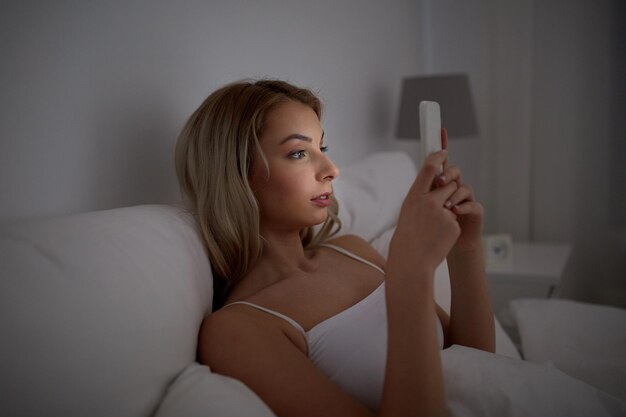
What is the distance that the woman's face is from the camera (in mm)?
850

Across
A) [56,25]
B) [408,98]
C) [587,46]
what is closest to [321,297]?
[56,25]

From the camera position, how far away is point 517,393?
65 centimetres

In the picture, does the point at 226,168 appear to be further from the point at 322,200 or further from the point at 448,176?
the point at 448,176

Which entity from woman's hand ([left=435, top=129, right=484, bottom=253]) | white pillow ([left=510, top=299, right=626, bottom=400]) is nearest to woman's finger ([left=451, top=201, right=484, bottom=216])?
woman's hand ([left=435, top=129, right=484, bottom=253])

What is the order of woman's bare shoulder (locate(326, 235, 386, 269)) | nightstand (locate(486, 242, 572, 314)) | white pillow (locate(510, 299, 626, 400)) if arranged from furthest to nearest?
nightstand (locate(486, 242, 572, 314)), woman's bare shoulder (locate(326, 235, 386, 269)), white pillow (locate(510, 299, 626, 400))

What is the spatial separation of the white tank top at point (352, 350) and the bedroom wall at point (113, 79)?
36cm

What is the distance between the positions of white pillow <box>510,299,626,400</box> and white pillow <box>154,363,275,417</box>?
73 cm

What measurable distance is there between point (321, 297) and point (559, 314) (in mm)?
749

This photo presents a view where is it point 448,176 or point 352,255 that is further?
point 352,255

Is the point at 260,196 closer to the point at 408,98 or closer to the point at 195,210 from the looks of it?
the point at 195,210

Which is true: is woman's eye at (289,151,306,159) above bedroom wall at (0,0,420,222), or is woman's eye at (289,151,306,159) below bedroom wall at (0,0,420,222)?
below

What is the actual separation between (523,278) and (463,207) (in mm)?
1349

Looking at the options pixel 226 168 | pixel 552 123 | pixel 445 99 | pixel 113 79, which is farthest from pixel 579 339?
pixel 552 123

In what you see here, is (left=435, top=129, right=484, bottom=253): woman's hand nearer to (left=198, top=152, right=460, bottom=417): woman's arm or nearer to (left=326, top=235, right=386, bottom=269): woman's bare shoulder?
(left=198, top=152, right=460, bottom=417): woman's arm
